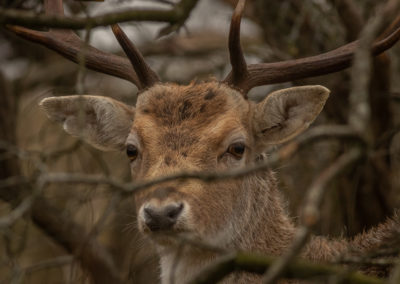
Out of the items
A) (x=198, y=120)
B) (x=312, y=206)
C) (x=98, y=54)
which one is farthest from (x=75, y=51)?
(x=312, y=206)

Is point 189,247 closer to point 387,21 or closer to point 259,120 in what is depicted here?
point 259,120

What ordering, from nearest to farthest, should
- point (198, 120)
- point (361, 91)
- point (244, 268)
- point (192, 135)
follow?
1. point (361, 91)
2. point (244, 268)
3. point (192, 135)
4. point (198, 120)

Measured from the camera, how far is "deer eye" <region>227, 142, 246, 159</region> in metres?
5.16

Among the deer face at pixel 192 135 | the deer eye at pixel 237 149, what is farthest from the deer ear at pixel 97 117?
the deer eye at pixel 237 149

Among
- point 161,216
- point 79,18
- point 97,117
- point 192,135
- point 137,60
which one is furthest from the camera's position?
point 97,117

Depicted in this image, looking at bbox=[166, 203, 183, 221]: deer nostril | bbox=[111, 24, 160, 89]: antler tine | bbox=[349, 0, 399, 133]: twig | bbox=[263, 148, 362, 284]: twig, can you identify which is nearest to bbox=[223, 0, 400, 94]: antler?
bbox=[111, 24, 160, 89]: antler tine

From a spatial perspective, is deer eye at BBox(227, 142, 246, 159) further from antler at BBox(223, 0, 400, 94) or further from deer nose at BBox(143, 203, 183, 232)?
deer nose at BBox(143, 203, 183, 232)

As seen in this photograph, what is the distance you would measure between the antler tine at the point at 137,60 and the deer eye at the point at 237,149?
3.56ft

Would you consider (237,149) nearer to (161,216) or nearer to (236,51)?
(236,51)

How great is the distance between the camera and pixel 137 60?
5449 millimetres

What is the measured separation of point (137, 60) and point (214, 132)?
40.9 inches

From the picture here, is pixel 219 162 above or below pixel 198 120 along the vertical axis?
below

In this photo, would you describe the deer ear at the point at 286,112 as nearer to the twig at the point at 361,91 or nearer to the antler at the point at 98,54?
the antler at the point at 98,54

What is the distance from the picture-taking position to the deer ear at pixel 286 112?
523 cm
